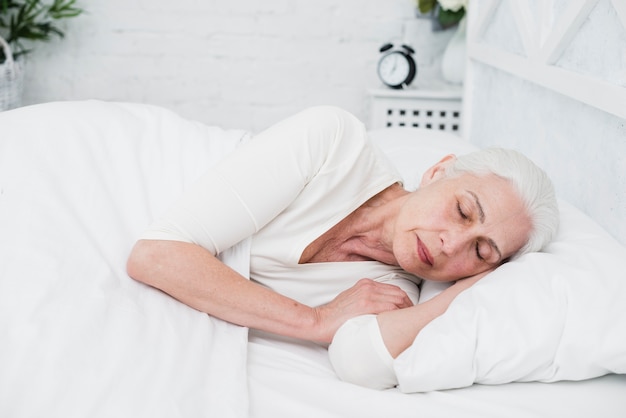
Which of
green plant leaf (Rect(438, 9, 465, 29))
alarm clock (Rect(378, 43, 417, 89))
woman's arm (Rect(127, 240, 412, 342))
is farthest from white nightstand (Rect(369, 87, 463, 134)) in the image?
woman's arm (Rect(127, 240, 412, 342))

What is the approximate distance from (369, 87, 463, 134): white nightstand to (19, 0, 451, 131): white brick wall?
0.36 m

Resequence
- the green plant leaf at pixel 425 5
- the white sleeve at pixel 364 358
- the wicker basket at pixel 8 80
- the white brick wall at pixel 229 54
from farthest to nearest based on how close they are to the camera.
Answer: the white brick wall at pixel 229 54
the green plant leaf at pixel 425 5
the wicker basket at pixel 8 80
the white sleeve at pixel 364 358

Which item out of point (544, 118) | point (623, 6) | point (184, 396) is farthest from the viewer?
point (544, 118)

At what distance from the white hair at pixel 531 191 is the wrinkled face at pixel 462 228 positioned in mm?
12

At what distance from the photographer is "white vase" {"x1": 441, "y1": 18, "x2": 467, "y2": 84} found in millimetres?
2648

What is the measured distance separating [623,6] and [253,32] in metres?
1.98

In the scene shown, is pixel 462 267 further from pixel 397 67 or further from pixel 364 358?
pixel 397 67

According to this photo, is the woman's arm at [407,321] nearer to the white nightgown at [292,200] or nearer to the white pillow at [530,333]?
the white pillow at [530,333]

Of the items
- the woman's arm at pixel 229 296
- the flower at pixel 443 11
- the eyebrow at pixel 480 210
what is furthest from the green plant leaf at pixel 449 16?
the woman's arm at pixel 229 296

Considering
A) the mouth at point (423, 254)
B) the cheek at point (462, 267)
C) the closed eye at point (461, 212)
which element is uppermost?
the closed eye at point (461, 212)

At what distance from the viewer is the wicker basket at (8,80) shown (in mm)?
2439

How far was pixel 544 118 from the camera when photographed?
163cm

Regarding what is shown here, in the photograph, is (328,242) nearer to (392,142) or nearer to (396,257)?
(396,257)

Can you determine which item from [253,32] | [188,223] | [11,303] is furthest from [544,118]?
[253,32]
